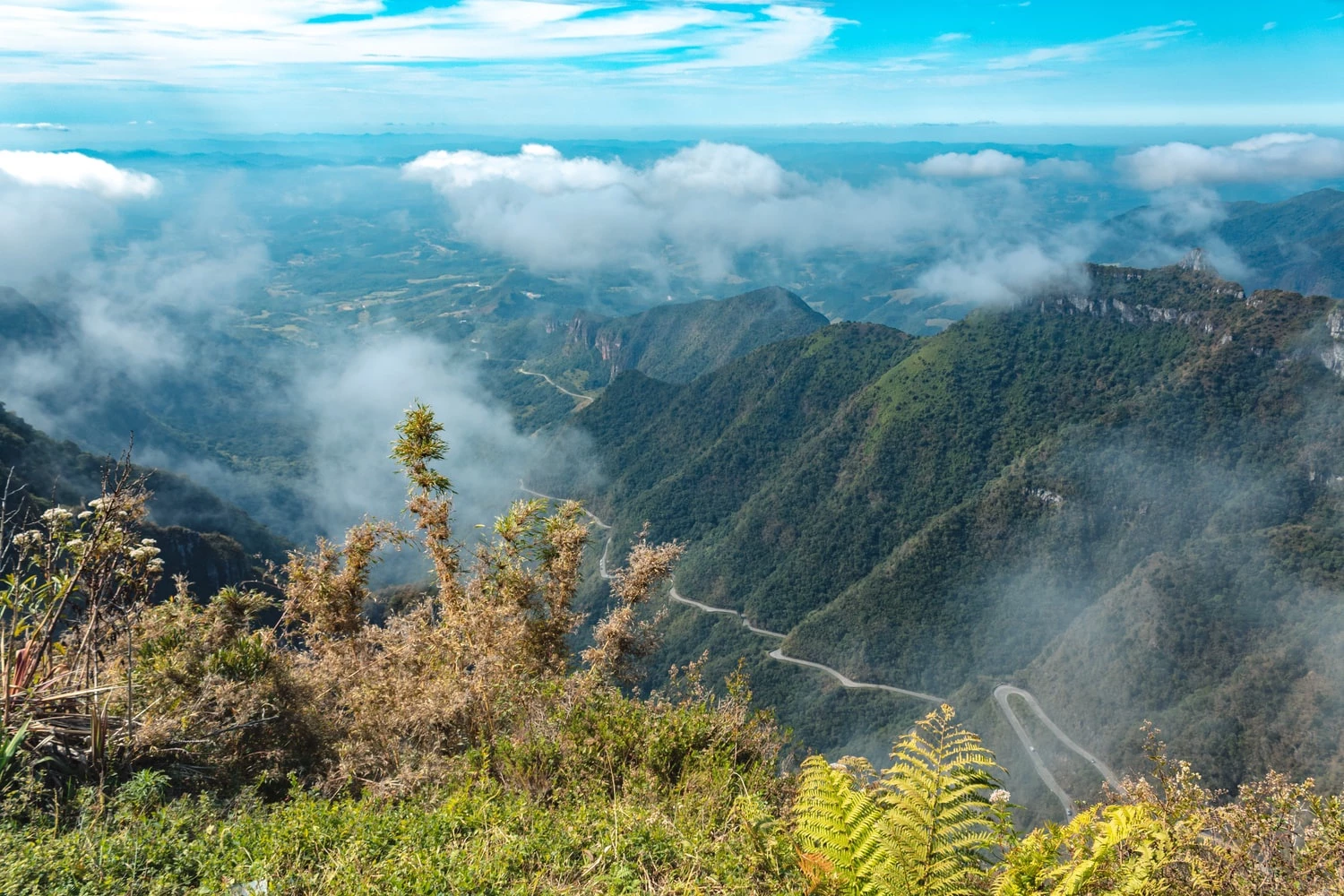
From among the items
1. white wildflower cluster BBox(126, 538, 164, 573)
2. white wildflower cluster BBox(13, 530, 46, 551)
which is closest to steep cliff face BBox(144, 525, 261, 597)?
white wildflower cluster BBox(126, 538, 164, 573)

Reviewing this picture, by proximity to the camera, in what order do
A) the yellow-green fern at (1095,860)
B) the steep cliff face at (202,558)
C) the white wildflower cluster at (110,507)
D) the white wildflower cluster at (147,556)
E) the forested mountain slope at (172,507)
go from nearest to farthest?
the yellow-green fern at (1095,860) → the white wildflower cluster at (110,507) → the white wildflower cluster at (147,556) → the steep cliff face at (202,558) → the forested mountain slope at (172,507)

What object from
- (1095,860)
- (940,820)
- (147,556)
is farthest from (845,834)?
(147,556)

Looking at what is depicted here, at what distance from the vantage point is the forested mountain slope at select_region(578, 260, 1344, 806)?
232 ft

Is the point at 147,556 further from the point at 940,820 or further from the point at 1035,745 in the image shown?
the point at 1035,745

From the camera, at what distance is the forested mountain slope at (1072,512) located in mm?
70625

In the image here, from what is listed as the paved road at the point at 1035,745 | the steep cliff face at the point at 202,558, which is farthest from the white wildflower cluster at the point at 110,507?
the paved road at the point at 1035,745

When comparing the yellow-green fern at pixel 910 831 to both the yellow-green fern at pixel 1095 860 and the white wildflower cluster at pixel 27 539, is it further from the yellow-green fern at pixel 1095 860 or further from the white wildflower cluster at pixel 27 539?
the white wildflower cluster at pixel 27 539

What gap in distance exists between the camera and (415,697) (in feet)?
31.2

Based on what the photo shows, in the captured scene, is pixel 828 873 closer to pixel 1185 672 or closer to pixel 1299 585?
pixel 1185 672

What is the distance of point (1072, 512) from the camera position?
107m

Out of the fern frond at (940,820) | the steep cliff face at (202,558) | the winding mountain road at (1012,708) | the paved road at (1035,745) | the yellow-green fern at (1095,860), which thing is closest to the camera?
the yellow-green fern at (1095,860)

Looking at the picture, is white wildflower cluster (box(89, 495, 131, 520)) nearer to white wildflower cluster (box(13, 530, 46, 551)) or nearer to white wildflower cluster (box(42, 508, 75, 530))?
white wildflower cluster (box(42, 508, 75, 530))

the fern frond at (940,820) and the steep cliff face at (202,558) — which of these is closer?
the fern frond at (940,820)

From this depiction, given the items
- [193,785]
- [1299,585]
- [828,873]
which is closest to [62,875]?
[193,785]
